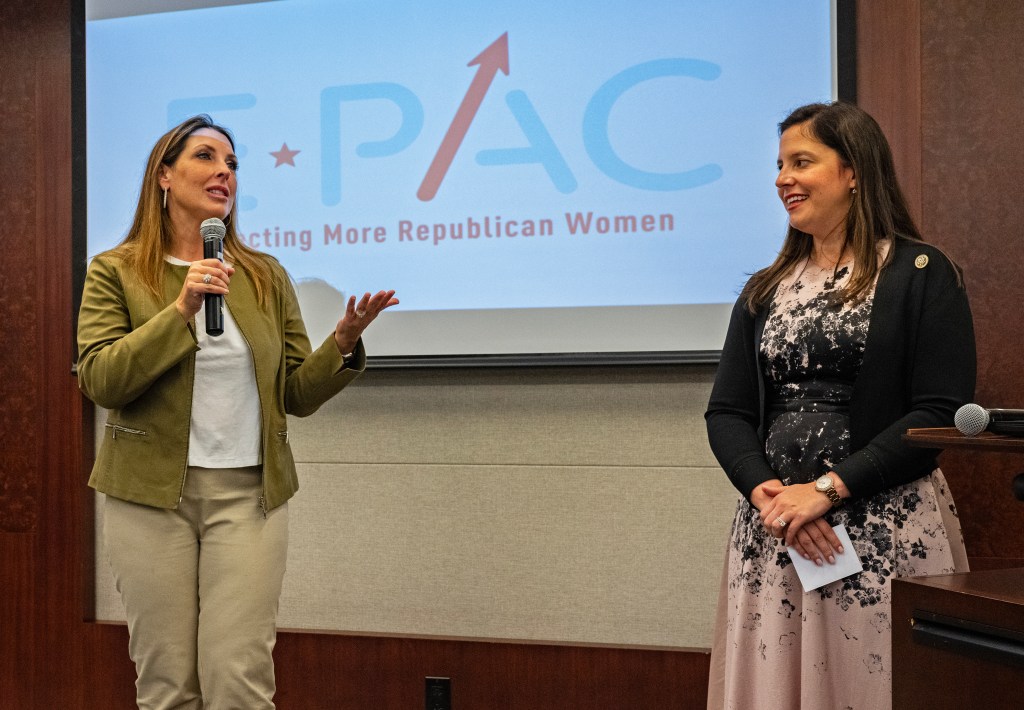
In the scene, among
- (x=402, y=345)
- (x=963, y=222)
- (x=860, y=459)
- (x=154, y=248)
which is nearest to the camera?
(x=860, y=459)

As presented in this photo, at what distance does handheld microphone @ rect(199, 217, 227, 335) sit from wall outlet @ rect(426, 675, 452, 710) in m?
1.38

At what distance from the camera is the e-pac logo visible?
269 centimetres

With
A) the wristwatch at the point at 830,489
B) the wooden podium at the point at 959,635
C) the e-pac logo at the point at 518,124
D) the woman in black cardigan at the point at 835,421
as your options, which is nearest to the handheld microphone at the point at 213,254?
the e-pac logo at the point at 518,124

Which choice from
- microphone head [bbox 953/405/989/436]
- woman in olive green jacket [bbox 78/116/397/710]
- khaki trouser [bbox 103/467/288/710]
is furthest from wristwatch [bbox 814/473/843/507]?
khaki trouser [bbox 103/467/288/710]

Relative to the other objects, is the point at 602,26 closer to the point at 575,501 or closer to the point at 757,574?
the point at 575,501

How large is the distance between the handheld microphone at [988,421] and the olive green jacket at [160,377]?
4.36 feet

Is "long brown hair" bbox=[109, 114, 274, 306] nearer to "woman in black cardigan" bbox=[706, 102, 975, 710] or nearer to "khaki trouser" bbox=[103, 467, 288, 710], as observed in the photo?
"khaki trouser" bbox=[103, 467, 288, 710]

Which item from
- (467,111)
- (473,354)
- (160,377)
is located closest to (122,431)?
(160,377)

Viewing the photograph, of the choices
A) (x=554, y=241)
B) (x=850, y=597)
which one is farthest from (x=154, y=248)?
(x=850, y=597)

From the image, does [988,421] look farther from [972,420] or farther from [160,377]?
[160,377]

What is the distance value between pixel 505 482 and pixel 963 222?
1413 mm

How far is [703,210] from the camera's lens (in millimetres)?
2664

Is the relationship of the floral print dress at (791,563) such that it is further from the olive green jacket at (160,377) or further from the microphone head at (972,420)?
the olive green jacket at (160,377)

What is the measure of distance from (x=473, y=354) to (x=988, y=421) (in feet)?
5.65
